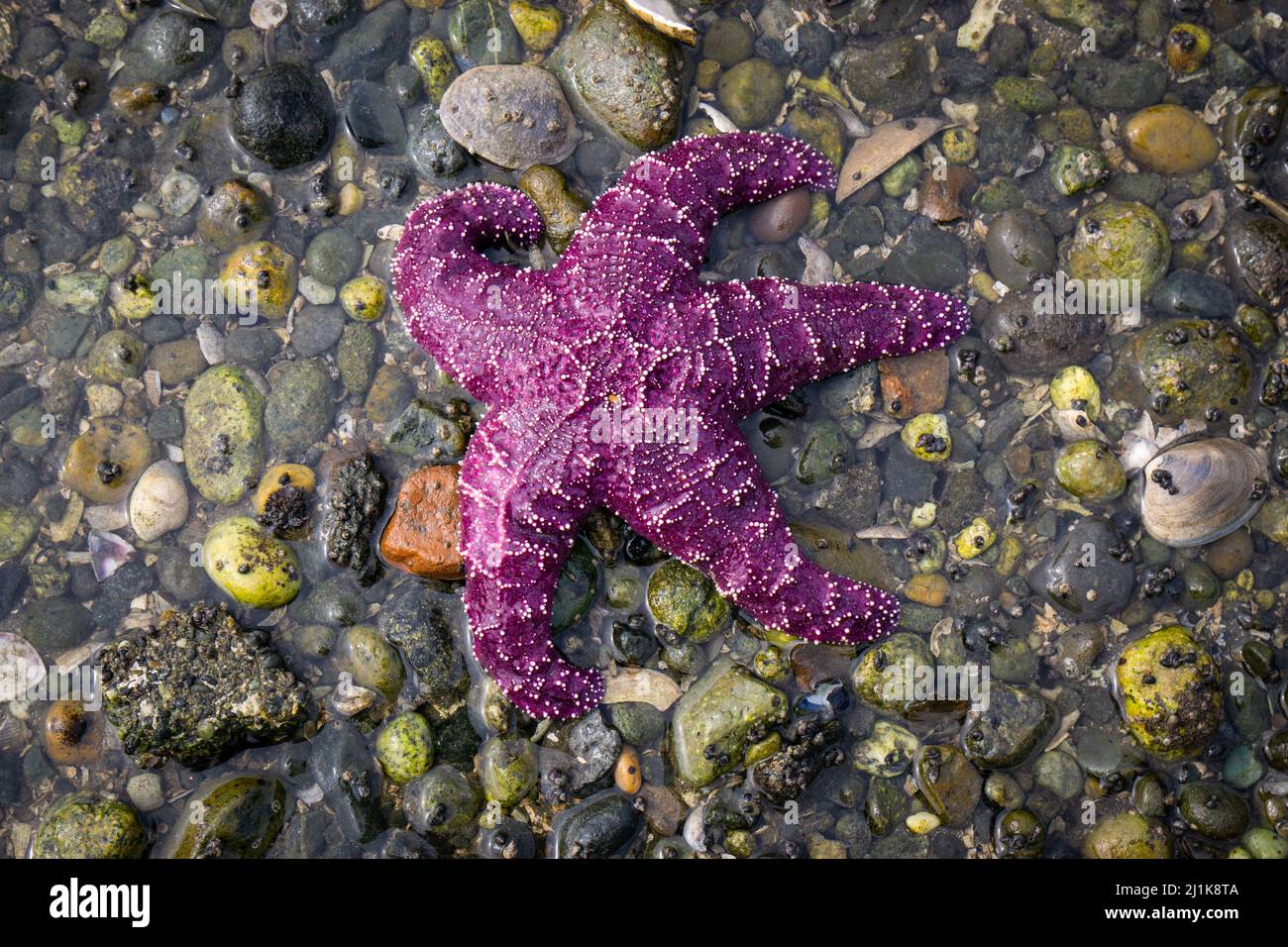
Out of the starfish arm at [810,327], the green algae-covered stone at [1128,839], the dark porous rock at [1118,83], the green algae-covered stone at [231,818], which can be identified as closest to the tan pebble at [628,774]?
the green algae-covered stone at [231,818]

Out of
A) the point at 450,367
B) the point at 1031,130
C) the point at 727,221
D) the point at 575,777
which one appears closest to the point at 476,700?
the point at 575,777

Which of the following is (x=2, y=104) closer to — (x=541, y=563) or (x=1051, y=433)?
(x=541, y=563)

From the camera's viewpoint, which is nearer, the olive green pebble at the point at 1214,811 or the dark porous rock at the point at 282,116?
the olive green pebble at the point at 1214,811

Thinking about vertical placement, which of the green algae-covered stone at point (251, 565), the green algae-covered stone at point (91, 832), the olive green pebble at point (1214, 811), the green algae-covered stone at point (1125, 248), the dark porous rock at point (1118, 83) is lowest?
→ the green algae-covered stone at point (91, 832)

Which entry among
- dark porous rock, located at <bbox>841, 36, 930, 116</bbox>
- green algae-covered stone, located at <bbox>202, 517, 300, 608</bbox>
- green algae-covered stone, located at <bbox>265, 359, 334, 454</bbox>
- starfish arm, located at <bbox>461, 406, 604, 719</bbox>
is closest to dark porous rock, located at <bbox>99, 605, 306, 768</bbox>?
green algae-covered stone, located at <bbox>202, 517, 300, 608</bbox>

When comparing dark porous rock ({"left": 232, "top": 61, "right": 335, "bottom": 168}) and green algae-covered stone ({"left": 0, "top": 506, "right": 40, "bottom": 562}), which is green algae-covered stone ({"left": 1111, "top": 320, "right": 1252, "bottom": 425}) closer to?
dark porous rock ({"left": 232, "top": 61, "right": 335, "bottom": 168})

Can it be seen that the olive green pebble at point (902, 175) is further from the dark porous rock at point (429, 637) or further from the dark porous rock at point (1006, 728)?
the dark porous rock at point (429, 637)

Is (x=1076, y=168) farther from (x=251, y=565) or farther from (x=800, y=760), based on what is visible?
(x=251, y=565)
